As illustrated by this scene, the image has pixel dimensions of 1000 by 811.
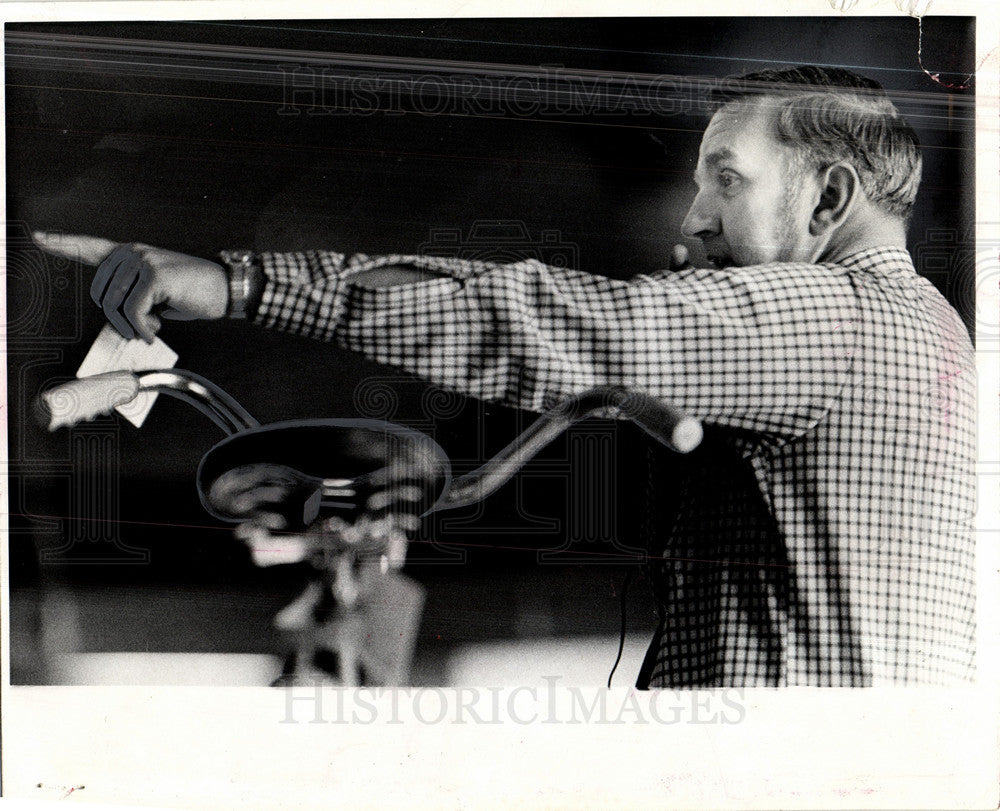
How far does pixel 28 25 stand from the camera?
4.91 feet

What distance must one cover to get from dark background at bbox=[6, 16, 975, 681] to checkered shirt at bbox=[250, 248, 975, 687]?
6cm

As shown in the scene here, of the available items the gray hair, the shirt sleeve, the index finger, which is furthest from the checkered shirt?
the index finger

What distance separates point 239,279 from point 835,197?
1.03 meters

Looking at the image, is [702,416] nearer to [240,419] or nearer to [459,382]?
[459,382]

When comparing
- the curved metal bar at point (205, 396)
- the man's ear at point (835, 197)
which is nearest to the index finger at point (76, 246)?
the curved metal bar at point (205, 396)

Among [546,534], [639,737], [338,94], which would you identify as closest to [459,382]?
[546,534]

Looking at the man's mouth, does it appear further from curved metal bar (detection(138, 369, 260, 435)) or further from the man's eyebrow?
curved metal bar (detection(138, 369, 260, 435))

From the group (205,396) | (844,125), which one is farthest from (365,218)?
(844,125)

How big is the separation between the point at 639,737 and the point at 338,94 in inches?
49.0

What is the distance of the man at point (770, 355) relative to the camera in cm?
136

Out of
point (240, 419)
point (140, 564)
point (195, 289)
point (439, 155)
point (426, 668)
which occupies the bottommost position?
point (426, 668)

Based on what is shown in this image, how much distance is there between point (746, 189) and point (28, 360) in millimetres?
1296

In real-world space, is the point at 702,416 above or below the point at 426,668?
above

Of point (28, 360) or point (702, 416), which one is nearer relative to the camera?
point (702, 416)
